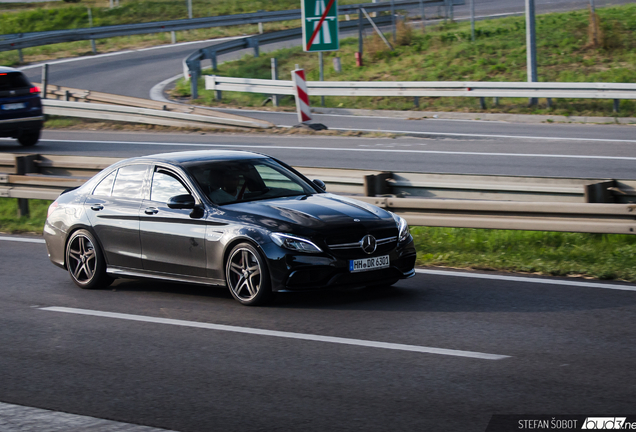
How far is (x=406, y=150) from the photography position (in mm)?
18234

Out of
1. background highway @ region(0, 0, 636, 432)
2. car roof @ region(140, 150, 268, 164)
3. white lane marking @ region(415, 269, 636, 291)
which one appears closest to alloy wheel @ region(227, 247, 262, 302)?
background highway @ region(0, 0, 636, 432)

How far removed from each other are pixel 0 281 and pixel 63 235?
0.90m

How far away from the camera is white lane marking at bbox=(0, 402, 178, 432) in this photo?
5.14m

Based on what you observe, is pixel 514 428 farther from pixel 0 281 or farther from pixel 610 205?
pixel 0 281

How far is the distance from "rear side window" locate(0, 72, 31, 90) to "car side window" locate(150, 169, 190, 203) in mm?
12560

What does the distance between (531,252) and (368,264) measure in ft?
9.15

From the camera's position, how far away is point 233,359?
6520 mm

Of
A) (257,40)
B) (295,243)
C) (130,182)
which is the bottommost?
(295,243)

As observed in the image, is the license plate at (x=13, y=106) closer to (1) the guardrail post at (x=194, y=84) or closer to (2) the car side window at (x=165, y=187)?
(1) the guardrail post at (x=194, y=84)

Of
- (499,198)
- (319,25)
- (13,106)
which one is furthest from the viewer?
(319,25)

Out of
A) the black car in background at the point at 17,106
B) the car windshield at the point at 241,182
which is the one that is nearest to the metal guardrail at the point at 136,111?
the black car in background at the point at 17,106

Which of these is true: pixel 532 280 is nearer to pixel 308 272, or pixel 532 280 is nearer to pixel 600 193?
pixel 600 193

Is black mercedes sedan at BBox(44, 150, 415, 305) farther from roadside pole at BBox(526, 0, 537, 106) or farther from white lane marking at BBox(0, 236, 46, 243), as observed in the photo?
roadside pole at BBox(526, 0, 537, 106)

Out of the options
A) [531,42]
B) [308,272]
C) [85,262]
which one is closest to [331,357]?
[308,272]
